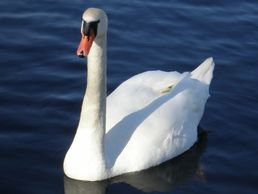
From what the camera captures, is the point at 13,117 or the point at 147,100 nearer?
the point at 147,100

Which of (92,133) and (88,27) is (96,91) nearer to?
(92,133)

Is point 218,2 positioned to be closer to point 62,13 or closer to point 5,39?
point 62,13

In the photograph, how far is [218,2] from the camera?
15117mm

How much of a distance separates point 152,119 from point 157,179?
2.46 ft

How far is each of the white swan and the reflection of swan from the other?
10 centimetres

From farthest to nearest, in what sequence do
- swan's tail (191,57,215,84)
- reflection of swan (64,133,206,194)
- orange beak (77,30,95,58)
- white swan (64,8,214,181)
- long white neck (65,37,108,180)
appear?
swan's tail (191,57,215,84) → reflection of swan (64,133,206,194) → long white neck (65,37,108,180) → white swan (64,8,214,181) → orange beak (77,30,95,58)

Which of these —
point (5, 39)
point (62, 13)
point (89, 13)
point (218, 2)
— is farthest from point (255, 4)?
point (89, 13)

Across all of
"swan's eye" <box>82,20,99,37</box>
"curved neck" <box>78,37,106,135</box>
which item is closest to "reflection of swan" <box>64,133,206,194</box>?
"curved neck" <box>78,37,106,135</box>

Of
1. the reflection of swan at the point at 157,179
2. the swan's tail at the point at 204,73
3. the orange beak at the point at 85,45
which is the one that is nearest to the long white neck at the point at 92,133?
the reflection of swan at the point at 157,179

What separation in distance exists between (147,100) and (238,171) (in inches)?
58.0

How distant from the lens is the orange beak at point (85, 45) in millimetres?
7879

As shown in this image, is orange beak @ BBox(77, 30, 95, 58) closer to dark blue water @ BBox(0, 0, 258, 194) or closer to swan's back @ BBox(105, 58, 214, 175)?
swan's back @ BBox(105, 58, 214, 175)

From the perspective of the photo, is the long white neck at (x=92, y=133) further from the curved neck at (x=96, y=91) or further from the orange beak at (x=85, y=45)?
the orange beak at (x=85, y=45)

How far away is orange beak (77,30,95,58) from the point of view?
25.8 feet
